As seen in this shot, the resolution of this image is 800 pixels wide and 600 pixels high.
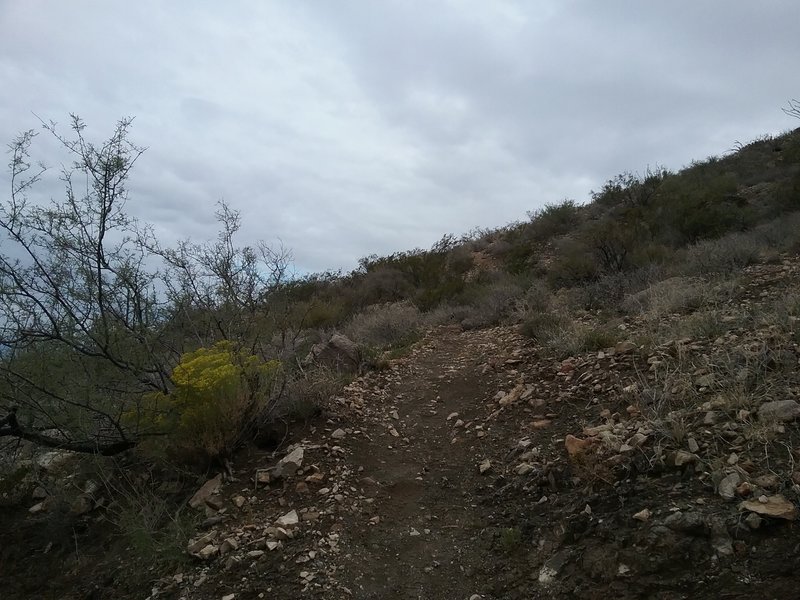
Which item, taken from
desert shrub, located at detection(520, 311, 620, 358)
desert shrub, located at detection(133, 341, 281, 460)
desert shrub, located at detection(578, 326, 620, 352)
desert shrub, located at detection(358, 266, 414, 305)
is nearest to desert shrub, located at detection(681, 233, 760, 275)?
desert shrub, located at detection(520, 311, 620, 358)

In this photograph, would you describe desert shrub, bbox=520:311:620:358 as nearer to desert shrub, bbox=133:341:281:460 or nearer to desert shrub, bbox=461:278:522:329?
desert shrub, bbox=461:278:522:329

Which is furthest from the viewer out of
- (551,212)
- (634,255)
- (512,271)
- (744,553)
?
(551,212)

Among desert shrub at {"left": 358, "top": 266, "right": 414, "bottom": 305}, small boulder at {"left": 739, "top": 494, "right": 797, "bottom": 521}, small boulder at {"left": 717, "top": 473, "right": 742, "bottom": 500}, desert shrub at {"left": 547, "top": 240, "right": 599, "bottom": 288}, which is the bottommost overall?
small boulder at {"left": 739, "top": 494, "right": 797, "bottom": 521}

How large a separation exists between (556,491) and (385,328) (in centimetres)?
677

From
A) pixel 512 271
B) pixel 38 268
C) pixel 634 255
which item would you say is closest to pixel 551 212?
pixel 512 271

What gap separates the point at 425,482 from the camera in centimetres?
416

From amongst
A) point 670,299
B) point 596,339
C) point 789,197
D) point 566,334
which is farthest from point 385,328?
point 789,197

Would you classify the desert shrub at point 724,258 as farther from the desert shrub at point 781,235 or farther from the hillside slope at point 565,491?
the hillside slope at point 565,491

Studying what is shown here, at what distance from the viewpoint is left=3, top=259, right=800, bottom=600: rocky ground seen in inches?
97.0

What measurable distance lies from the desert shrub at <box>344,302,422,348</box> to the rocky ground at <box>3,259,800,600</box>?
395cm

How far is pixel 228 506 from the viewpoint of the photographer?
4000 mm

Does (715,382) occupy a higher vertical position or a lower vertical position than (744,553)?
higher

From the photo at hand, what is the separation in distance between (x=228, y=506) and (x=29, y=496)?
2612mm

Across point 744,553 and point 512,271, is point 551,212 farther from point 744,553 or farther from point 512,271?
point 744,553
